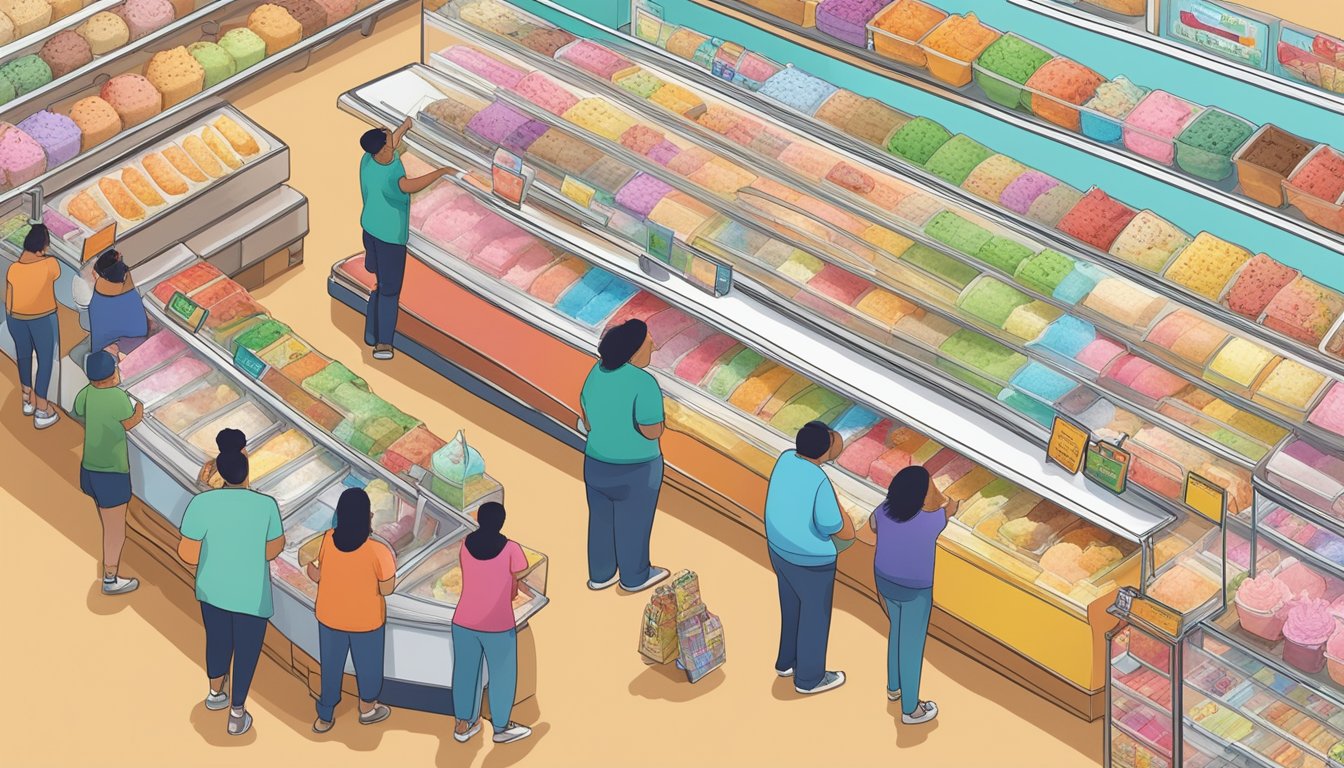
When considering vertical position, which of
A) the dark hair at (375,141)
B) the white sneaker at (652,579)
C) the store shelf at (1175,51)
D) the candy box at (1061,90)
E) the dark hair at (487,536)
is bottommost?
the white sneaker at (652,579)

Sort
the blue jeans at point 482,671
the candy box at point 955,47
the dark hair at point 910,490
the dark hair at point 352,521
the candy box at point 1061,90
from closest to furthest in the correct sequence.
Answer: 1. the dark hair at point 352,521
2. the dark hair at point 910,490
3. the blue jeans at point 482,671
4. the candy box at point 1061,90
5. the candy box at point 955,47

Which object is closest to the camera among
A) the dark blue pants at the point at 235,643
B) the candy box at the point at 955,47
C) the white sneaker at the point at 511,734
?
the dark blue pants at the point at 235,643

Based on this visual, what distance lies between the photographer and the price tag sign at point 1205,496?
25.3ft

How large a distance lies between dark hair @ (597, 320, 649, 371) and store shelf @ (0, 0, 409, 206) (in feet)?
11.2

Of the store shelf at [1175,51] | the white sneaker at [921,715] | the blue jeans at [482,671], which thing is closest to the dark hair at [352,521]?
the blue jeans at [482,671]

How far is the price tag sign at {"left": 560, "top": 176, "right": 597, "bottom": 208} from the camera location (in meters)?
9.74

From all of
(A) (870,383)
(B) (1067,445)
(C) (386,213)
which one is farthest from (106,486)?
(B) (1067,445)

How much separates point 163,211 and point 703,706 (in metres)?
3.92

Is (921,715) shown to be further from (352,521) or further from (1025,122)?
(1025,122)

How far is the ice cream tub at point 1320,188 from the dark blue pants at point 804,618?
8.70 ft

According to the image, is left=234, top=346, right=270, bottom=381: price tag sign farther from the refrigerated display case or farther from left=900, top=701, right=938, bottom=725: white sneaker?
left=900, top=701, right=938, bottom=725: white sneaker

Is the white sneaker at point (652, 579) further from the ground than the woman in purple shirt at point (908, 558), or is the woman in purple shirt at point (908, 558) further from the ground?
the woman in purple shirt at point (908, 558)

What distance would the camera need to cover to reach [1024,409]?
866 centimetres

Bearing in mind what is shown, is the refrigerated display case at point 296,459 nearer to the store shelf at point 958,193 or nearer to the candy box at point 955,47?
the store shelf at point 958,193
